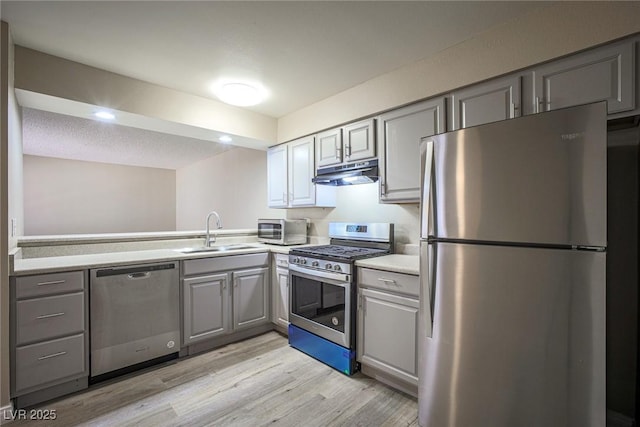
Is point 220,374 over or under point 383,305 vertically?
under

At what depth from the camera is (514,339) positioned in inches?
Result: 52.4

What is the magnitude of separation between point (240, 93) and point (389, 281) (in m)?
2.04

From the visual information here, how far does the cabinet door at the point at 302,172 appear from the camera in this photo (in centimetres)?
316

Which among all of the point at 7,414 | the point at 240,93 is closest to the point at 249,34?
the point at 240,93

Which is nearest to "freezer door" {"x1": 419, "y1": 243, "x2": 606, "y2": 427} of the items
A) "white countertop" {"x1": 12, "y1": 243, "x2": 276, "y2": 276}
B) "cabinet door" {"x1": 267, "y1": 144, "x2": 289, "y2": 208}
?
"white countertop" {"x1": 12, "y1": 243, "x2": 276, "y2": 276}

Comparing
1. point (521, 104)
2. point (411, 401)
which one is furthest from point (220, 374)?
point (521, 104)

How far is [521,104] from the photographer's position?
5.83 ft

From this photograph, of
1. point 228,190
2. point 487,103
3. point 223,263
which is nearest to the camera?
point 487,103

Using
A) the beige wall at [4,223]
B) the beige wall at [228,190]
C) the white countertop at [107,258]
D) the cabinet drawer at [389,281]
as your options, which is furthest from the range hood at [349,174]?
the beige wall at [4,223]

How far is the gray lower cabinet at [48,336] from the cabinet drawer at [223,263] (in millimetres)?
737

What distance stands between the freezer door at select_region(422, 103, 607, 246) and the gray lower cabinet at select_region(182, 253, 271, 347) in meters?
2.01

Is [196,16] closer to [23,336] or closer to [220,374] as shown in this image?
[23,336]

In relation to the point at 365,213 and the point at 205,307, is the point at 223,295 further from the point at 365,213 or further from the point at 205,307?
the point at 365,213

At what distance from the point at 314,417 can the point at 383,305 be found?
2.76 feet
